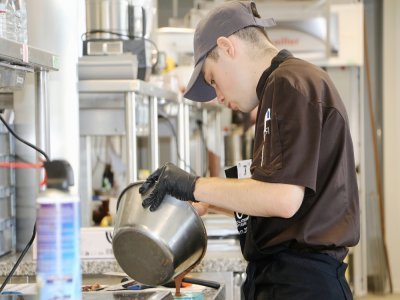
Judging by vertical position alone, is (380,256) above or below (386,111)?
below

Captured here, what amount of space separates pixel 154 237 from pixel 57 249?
0.50m

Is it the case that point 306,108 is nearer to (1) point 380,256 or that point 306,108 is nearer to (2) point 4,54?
(2) point 4,54

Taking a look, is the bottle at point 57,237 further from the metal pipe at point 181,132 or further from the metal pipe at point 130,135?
the metal pipe at point 181,132

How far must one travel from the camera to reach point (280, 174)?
1.62 meters

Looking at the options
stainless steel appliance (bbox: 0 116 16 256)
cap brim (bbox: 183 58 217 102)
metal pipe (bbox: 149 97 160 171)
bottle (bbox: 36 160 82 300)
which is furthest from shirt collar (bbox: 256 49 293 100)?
metal pipe (bbox: 149 97 160 171)

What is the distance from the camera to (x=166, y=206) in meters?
1.70

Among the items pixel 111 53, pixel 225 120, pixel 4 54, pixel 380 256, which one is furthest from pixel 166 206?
pixel 380 256

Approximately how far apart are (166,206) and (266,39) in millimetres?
528

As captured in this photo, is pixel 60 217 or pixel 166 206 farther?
pixel 166 206

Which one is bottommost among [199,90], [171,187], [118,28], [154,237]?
[154,237]

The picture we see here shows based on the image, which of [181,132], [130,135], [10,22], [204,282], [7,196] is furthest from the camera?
[181,132]

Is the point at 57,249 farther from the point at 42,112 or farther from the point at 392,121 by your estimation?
the point at 392,121

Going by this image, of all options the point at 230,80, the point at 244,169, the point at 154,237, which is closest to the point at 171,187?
the point at 154,237

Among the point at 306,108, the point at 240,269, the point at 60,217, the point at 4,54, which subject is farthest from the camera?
the point at 240,269
